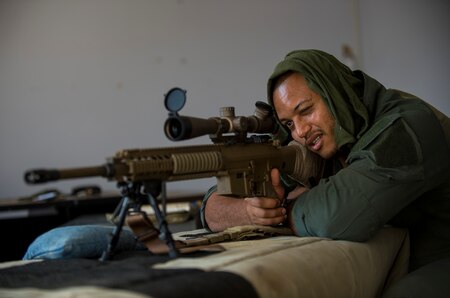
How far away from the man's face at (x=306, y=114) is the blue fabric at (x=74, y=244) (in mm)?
674

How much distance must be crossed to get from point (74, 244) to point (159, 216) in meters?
0.22

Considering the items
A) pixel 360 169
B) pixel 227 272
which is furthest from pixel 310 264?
pixel 360 169

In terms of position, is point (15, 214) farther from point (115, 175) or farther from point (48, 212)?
point (115, 175)

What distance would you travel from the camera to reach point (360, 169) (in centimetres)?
135

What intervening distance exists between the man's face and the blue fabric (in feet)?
2.21

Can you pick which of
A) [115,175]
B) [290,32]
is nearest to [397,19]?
[290,32]

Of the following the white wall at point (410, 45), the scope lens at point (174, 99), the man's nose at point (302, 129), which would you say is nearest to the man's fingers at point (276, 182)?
the man's nose at point (302, 129)

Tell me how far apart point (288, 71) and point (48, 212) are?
2416 millimetres

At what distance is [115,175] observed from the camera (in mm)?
1057

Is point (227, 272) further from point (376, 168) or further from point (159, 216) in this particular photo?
point (376, 168)

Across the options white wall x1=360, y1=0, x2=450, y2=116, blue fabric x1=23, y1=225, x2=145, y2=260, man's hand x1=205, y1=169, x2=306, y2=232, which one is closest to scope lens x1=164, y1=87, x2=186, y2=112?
blue fabric x1=23, y1=225, x2=145, y2=260

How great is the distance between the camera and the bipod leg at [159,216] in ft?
3.58

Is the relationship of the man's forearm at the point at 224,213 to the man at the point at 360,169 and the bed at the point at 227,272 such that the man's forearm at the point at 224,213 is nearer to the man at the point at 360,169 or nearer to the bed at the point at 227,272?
the man at the point at 360,169

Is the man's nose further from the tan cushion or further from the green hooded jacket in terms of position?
the tan cushion
